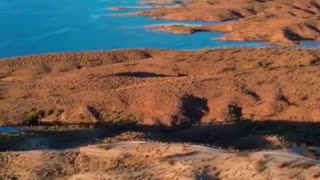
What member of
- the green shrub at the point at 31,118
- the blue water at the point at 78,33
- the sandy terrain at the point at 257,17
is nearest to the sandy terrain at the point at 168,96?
the green shrub at the point at 31,118

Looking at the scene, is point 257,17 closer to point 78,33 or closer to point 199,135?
point 78,33

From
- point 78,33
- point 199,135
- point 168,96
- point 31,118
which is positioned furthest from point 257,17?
point 199,135

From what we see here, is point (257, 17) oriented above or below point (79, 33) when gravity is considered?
below

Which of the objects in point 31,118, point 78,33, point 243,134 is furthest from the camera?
point 78,33

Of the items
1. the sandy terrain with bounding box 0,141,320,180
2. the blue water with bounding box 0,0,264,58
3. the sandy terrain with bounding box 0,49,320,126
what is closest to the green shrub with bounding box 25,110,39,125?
the sandy terrain with bounding box 0,49,320,126

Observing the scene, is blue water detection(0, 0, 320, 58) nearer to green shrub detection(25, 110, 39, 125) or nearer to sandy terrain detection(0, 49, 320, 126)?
sandy terrain detection(0, 49, 320, 126)

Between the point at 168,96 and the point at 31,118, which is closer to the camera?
the point at 31,118
